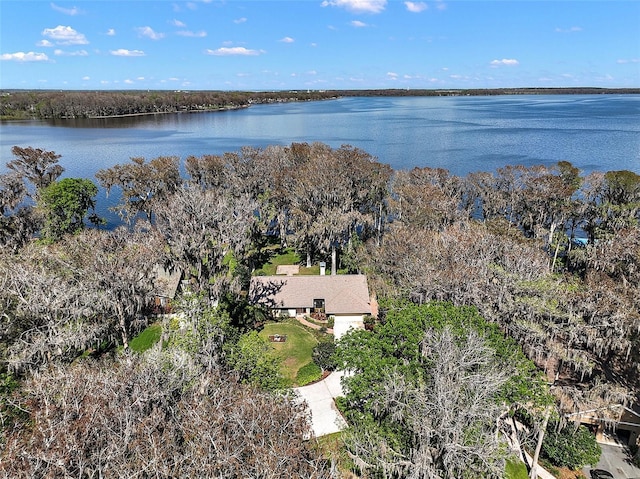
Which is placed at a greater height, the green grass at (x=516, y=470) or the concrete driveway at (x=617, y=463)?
the green grass at (x=516, y=470)

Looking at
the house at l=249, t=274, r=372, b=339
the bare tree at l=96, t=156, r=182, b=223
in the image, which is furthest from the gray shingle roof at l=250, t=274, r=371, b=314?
the bare tree at l=96, t=156, r=182, b=223

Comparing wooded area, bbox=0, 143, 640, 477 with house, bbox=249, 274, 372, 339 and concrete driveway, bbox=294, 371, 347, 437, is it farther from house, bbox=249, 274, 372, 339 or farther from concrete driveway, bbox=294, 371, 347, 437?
concrete driveway, bbox=294, 371, 347, 437

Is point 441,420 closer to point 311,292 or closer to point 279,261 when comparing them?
point 311,292

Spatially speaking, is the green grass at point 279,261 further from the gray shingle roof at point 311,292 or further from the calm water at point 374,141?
the calm water at point 374,141

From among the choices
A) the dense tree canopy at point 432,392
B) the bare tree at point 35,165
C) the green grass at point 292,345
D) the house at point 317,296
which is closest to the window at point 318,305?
the house at point 317,296

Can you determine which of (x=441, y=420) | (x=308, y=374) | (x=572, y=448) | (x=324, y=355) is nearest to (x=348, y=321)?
(x=324, y=355)

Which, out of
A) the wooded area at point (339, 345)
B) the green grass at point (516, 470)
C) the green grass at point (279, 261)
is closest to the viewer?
the wooded area at point (339, 345)
